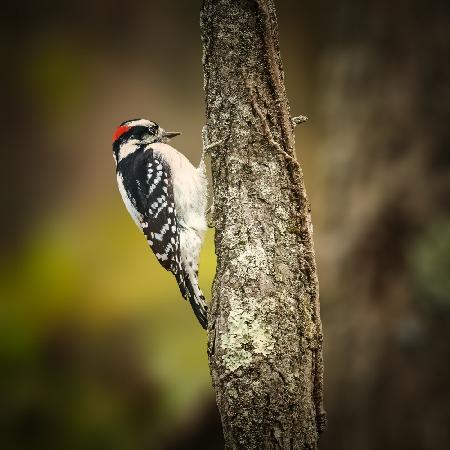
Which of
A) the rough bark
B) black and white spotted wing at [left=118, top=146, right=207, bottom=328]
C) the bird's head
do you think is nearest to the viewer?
the rough bark

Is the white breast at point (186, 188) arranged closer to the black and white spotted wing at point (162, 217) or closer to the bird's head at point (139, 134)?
the black and white spotted wing at point (162, 217)

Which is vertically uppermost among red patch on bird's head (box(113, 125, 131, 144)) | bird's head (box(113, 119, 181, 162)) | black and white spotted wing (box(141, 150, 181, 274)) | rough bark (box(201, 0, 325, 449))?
red patch on bird's head (box(113, 125, 131, 144))

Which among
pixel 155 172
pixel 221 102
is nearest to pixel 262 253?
pixel 221 102
